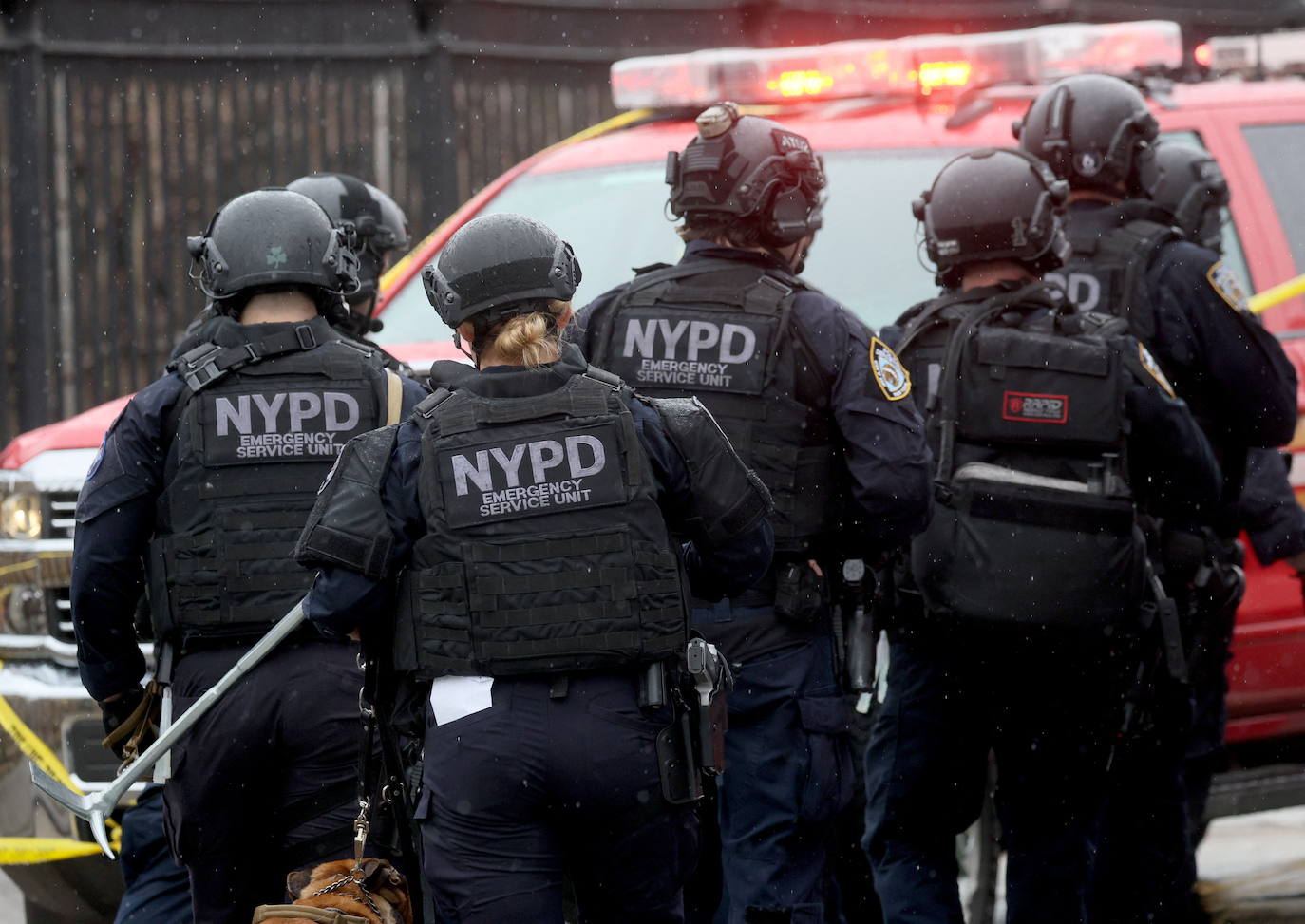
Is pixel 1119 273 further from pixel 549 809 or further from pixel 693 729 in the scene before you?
pixel 549 809

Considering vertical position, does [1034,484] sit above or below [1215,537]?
above

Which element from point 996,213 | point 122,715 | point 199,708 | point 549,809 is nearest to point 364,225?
point 122,715

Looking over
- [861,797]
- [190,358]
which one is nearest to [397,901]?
[190,358]

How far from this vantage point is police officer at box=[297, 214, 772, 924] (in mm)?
3270

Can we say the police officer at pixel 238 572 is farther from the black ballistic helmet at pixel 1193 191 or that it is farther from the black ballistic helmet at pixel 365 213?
the black ballistic helmet at pixel 1193 191

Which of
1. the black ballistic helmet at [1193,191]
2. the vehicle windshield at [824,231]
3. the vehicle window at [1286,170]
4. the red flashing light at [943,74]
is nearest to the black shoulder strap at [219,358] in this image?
the vehicle windshield at [824,231]

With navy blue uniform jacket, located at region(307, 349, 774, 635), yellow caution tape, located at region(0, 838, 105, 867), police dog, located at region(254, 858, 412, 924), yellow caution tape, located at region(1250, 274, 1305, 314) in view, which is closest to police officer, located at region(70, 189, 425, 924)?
police dog, located at region(254, 858, 412, 924)

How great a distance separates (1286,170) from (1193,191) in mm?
868

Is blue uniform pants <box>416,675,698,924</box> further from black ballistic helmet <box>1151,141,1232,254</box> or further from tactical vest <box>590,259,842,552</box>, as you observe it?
black ballistic helmet <box>1151,141,1232,254</box>

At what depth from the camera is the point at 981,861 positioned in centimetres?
541

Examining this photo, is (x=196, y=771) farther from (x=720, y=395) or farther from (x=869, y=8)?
(x=869, y=8)

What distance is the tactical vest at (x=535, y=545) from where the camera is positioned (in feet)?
10.8

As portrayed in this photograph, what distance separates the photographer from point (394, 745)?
359 centimetres

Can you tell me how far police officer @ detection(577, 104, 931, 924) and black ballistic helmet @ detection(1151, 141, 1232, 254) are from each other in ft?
5.37
